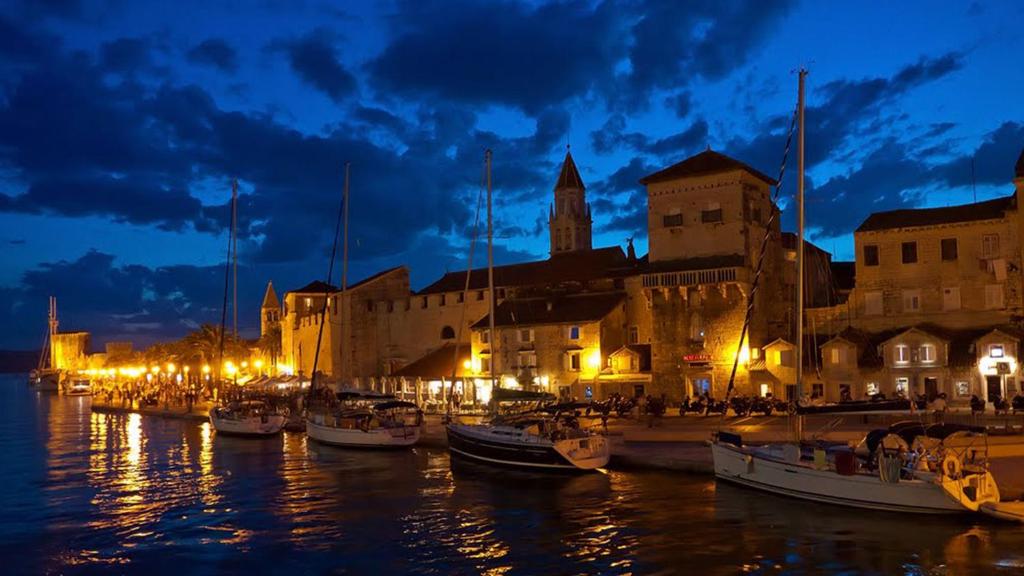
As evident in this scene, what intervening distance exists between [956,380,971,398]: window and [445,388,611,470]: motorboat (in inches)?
874

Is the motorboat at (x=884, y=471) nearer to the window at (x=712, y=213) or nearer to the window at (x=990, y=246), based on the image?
the window at (x=990, y=246)

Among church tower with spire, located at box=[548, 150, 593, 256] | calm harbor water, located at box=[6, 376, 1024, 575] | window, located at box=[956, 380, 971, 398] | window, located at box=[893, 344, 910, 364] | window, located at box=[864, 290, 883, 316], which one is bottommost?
calm harbor water, located at box=[6, 376, 1024, 575]

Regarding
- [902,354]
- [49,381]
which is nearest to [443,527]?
[902,354]

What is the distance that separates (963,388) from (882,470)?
25567 millimetres

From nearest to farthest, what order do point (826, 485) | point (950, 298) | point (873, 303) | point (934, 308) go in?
1. point (826, 485)
2. point (950, 298)
3. point (934, 308)
4. point (873, 303)

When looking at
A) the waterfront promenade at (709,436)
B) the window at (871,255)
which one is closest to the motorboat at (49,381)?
the waterfront promenade at (709,436)

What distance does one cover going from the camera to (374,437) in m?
45.3

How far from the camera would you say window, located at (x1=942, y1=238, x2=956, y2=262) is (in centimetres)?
4928

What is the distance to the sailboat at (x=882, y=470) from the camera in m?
24.5

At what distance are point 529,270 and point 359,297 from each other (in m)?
17.8

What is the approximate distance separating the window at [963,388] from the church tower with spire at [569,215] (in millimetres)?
66330

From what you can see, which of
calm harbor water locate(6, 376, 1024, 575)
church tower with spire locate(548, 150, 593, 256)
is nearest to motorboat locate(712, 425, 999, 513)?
calm harbor water locate(6, 376, 1024, 575)

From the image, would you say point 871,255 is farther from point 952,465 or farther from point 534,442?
point 952,465

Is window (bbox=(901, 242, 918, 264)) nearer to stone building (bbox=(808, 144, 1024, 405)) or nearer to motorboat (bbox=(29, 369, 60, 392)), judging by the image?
stone building (bbox=(808, 144, 1024, 405))
